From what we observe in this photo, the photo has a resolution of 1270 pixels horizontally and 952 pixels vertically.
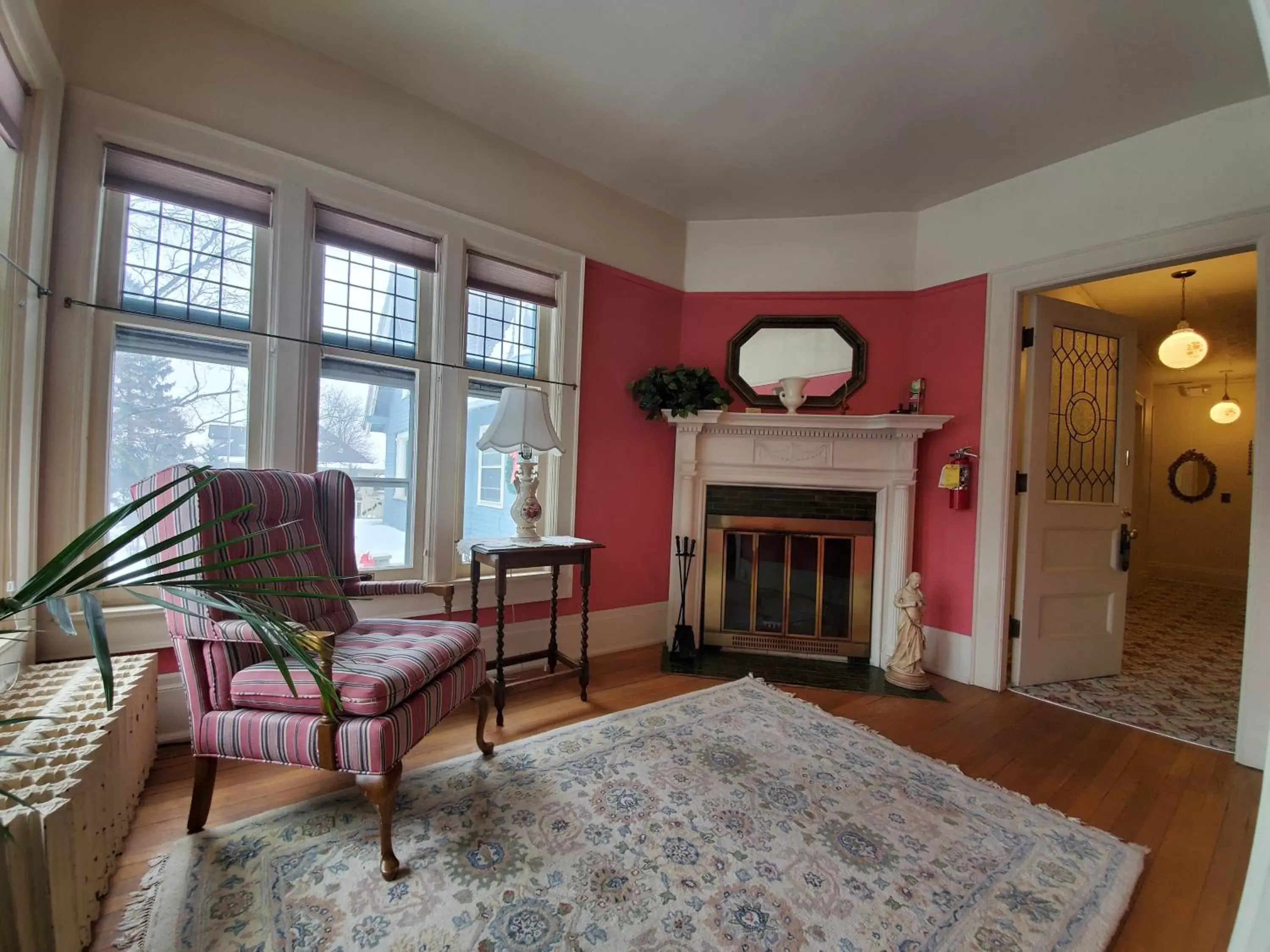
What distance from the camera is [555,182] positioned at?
9.62 ft

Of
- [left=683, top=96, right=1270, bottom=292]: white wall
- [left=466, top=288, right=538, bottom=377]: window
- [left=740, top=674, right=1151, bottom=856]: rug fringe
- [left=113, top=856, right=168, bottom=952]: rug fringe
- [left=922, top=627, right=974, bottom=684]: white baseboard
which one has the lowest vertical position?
[left=113, top=856, right=168, bottom=952]: rug fringe

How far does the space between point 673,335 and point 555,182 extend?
1136 millimetres

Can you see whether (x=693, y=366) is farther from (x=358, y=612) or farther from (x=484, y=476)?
(x=358, y=612)

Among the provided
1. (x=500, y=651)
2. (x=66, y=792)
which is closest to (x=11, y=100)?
(x=66, y=792)

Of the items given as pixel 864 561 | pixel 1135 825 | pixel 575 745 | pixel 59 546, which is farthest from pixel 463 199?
pixel 1135 825

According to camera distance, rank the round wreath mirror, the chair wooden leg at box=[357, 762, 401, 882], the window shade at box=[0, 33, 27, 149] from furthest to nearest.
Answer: the round wreath mirror
the window shade at box=[0, 33, 27, 149]
the chair wooden leg at box=[357, 762, 401, 882]

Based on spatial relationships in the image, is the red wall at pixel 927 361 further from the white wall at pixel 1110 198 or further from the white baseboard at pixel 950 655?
the white wall at pixel 1110 198

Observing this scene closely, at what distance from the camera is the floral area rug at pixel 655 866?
123cm

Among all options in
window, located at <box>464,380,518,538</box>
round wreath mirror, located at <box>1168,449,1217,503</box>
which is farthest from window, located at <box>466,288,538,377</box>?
round wreath mirror, located at <box>1168,449,1217,503</box>

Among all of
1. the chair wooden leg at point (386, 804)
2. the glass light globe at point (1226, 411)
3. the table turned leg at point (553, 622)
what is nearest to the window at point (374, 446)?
the table turned leg at point (553, 622)

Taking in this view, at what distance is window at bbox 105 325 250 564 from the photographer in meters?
1.92

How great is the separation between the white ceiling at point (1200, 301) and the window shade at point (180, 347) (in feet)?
13.6

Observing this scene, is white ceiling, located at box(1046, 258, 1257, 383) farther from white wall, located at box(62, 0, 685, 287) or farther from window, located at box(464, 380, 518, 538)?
window, located at box(464, 380, 518, 538)

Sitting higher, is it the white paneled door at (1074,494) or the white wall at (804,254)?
the white wall at (804,254)
